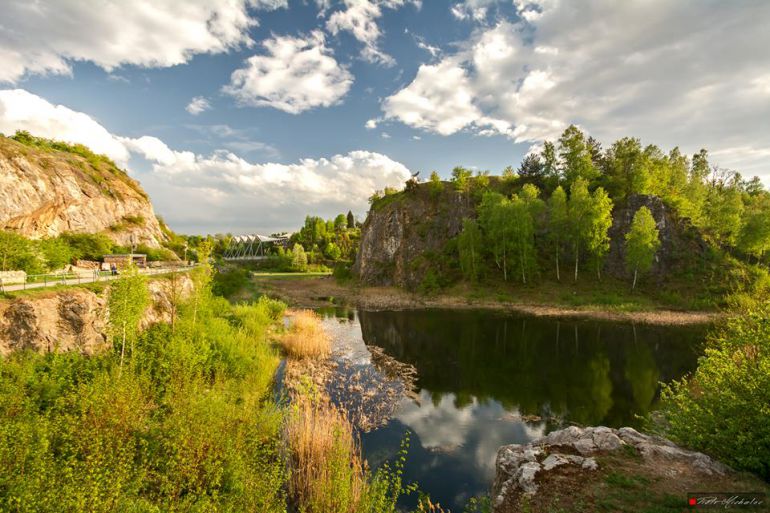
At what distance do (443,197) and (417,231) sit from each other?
38.6ft

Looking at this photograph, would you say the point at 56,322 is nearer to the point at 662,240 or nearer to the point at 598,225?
the point at 598,225

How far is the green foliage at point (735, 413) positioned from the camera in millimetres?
8781

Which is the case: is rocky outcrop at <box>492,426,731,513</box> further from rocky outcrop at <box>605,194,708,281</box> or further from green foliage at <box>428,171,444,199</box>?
green foliage at <box>428,171,444,199</box>

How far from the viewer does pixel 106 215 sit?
188 feet

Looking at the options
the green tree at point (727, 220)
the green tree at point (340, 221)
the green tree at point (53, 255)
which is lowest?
the green tree at point (53, 255)

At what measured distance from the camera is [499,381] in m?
24.7

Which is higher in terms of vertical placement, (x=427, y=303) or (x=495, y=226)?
(x=495, y=226)

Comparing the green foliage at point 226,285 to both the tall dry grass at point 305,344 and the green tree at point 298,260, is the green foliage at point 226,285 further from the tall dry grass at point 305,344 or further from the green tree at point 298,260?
the green tree at point 298,260

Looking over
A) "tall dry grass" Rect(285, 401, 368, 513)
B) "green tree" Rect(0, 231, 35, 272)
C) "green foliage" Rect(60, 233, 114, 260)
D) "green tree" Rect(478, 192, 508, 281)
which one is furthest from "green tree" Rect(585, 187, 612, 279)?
"green foliage" Rect(60, 233, 114, 260)

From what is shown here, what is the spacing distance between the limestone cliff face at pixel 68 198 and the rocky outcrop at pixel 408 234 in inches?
1781

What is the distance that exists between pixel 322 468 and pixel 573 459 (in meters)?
8.04

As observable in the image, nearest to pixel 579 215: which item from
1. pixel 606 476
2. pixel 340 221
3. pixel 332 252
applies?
pixel 606 476

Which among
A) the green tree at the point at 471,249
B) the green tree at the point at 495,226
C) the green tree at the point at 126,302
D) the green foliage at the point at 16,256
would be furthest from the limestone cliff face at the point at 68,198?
the green tree at the point at 495,226

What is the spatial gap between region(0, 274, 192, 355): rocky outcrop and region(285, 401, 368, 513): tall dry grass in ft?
36.7
